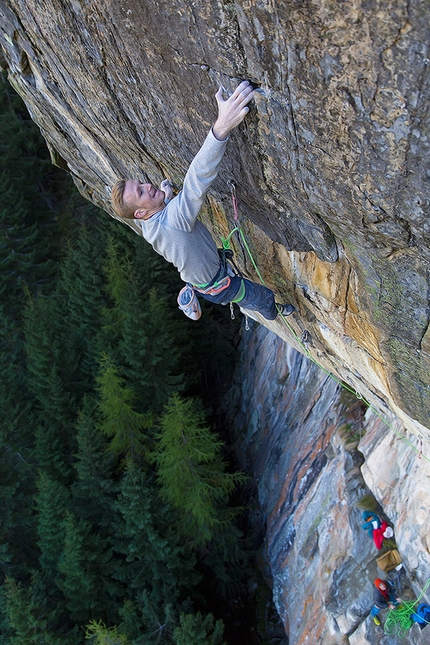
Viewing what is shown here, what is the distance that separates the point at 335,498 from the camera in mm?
8297

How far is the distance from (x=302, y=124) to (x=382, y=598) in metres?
6.32

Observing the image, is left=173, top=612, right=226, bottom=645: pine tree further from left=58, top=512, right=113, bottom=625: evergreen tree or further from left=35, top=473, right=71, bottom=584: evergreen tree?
left=35, top=473, right=71, bottom=584: evergreen tree

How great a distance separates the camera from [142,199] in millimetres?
3707

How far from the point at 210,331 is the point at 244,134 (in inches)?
557

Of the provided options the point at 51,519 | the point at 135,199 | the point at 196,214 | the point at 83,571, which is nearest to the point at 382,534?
the point at 196,214

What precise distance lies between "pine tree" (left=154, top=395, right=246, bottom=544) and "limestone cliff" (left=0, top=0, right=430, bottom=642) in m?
6.55

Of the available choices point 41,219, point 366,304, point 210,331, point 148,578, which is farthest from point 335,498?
point 41,219

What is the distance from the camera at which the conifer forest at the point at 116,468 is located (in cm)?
1172

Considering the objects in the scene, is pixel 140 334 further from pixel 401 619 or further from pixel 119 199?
pixel 119 199

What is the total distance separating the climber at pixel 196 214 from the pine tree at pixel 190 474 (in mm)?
7027

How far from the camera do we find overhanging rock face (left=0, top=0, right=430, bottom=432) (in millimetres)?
2197

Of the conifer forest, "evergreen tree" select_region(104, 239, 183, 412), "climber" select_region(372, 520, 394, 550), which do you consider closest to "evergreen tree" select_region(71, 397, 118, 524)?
the conifer forest

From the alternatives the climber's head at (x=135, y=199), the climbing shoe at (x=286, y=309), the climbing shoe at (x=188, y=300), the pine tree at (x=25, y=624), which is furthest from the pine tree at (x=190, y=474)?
the climber's head at (x=135, y=199)

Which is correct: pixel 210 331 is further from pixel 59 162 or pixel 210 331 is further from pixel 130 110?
pixel 130 110
